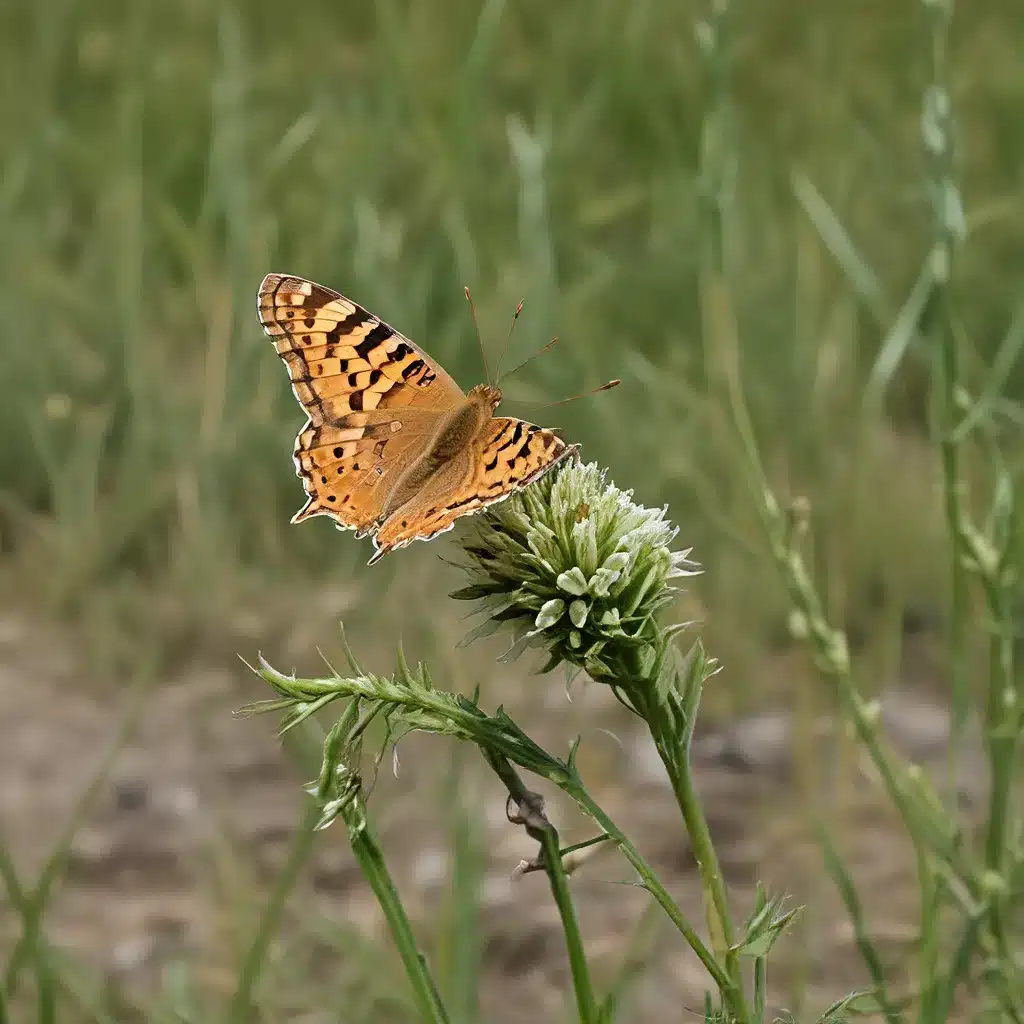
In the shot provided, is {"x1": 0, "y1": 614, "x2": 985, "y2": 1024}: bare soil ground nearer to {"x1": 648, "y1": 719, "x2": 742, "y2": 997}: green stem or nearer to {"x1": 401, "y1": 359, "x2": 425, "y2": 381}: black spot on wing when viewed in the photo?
{"x1": 401, "y1": 359, "x2": 425, "y2": 381}: black spot on wing

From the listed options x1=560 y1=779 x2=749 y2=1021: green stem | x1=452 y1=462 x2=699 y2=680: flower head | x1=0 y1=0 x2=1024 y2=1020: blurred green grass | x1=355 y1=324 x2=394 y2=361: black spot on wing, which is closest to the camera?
x1=560 y1=779 x2=749 y2=1021: green stem

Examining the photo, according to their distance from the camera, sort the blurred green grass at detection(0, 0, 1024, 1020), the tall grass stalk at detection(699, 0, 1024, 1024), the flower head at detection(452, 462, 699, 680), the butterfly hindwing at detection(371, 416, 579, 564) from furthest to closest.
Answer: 1. the blurred green grass at detection(0, 0, 1024, 1020)
2. the tall grass stalk at detection(699, 0, 1024, 1024)
3. the butterfly hindwing at detection(371, 416, 579, 564)
4. the flower head at detection(452, 462, 699, 680)

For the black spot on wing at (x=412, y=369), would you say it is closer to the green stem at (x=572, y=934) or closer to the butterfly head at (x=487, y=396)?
the butterfly head at (x=487, y=396)

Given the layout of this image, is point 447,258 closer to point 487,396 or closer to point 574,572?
point 487,396

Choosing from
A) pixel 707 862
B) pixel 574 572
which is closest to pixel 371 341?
pixel 574 572

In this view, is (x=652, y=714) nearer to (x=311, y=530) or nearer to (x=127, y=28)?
(x=311, y=530)

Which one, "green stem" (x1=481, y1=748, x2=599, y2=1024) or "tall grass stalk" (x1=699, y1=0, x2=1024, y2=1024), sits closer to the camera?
"green stem" (x1=481, y1=748, x2=599, y2=1024)

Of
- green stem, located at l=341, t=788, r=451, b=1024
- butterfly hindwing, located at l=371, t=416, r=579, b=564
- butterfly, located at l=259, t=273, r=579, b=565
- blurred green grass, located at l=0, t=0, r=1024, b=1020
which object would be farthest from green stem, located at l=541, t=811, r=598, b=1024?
blurred green grass, located at l=0, t=0, r=1024, b=1020
